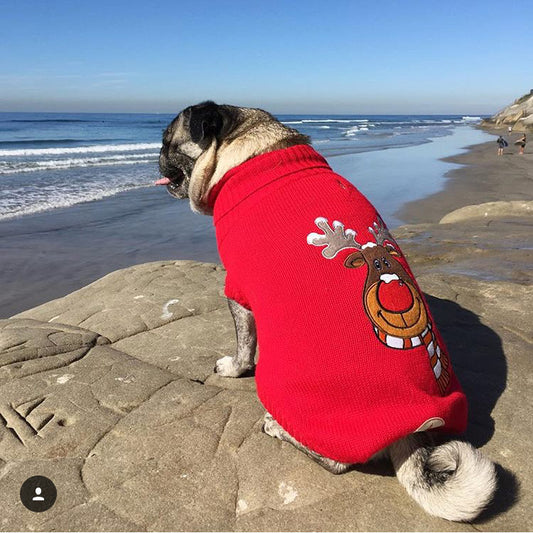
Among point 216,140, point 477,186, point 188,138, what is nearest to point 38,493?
point 216,140

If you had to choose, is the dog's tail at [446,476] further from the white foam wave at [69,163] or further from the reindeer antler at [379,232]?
the white foam wave at [69,163]

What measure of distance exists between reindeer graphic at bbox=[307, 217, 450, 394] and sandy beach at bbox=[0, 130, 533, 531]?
2.16ft

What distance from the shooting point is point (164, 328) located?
4.58 meters

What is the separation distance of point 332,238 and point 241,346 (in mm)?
1265

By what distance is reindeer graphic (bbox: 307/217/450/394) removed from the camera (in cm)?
244

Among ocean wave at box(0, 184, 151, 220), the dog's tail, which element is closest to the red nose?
the dog's tail

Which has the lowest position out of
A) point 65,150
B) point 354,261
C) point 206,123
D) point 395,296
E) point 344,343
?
point 65,150

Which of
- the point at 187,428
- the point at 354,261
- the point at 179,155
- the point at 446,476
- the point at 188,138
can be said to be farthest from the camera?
the point at 179,155

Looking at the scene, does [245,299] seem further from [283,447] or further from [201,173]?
[201,173]

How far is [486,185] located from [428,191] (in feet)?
9.06

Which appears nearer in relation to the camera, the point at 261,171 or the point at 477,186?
the point at 261,171

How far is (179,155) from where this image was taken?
159 inches

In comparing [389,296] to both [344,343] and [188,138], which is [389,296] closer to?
[344,343]

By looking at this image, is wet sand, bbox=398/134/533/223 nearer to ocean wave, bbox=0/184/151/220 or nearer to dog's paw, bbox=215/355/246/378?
ocean wave, bbox=0/184/151/220
